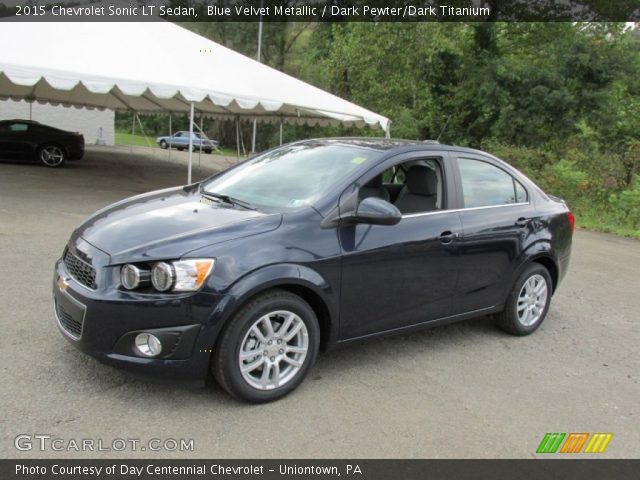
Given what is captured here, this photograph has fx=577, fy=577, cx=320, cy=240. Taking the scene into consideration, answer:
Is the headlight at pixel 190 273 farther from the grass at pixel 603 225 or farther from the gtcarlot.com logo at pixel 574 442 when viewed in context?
the grass at pixel 603 225

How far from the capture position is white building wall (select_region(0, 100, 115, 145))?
3033cm

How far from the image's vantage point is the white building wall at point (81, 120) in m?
30.3

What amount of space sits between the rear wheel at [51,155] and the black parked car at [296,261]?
14.3 meters

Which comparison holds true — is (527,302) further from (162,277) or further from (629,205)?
(629,205)

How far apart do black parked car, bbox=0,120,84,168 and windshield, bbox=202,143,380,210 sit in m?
14.3

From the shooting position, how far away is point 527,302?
5.14 meters

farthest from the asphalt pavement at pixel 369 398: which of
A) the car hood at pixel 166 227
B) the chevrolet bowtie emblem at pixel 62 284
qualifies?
the car hood at pixel 166 227

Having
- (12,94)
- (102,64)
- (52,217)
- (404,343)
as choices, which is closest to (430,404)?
(404,343)

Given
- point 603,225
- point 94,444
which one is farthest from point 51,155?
point 94,444

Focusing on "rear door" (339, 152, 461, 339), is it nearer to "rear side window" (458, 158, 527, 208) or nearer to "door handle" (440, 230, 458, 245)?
"door handle" (440, 230, 458, 245)

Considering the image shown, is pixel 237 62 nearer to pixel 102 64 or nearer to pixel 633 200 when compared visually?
pixel 102 64

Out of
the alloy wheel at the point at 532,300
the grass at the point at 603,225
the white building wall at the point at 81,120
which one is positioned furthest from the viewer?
the white building wall at the point at 81,120

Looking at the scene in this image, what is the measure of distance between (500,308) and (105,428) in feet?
10.8

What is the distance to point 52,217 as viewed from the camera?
920 cm
